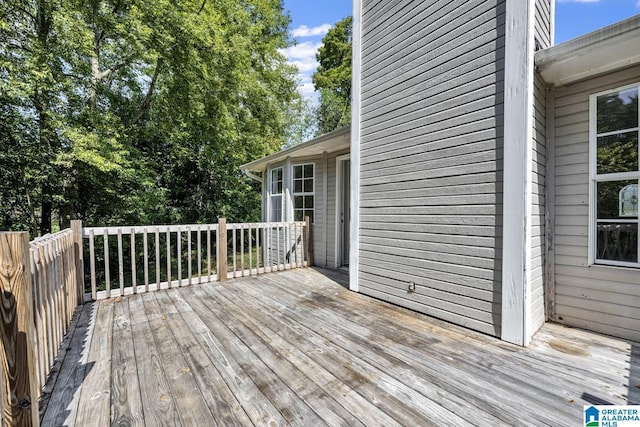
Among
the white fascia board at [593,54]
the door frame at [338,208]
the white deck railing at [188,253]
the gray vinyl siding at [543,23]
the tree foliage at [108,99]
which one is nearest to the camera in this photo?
the white fascia board at [593,54]

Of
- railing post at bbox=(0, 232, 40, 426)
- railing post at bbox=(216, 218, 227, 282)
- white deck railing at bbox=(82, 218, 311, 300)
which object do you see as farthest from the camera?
railing post at bbox=(216, 218, 227, 282)

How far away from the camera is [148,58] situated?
6.25 m

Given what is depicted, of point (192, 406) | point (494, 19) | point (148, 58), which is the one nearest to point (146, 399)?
point (192, 406)

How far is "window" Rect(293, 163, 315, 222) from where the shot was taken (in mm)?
6105

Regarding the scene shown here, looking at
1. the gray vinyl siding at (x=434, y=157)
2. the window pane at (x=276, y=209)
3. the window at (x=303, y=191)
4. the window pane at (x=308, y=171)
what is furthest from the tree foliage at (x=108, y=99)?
the gray vinyl siding at (x=434, y=157)

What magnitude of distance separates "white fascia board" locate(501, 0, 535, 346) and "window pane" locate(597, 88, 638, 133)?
0.75 meters

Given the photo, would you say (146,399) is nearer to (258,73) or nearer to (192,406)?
(192,406)

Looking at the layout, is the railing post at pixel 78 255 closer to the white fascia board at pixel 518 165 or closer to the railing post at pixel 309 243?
the railing post at pixel 309 243

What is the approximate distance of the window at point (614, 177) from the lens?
239 cm

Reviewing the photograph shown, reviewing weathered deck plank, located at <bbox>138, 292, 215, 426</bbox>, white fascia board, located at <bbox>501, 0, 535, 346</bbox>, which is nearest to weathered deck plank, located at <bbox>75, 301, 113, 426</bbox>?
weathered deck plank, located at <bbox>138, 292, 215, 426</bbox>

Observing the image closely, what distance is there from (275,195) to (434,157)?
4.75 m

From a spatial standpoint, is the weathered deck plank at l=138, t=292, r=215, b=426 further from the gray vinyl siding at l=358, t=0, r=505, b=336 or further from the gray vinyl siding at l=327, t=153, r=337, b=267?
the gray vinyl siding at l=327, t=153, r=337, b=267

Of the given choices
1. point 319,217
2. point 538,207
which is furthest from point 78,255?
point 538,207

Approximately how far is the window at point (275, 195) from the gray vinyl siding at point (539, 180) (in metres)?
5.14
